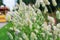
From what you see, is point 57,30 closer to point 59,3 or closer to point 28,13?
point 28,13

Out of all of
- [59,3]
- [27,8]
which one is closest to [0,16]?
[59,3]

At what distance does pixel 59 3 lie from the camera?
34.3 ft

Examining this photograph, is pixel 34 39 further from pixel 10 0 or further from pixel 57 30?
pixel 10 0

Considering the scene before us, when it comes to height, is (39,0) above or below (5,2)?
above

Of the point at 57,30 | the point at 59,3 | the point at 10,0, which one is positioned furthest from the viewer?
the point at 10,0

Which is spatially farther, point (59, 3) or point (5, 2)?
point (5, 2)

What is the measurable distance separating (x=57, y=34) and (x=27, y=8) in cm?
43

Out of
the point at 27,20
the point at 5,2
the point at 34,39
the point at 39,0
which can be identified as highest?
the point at 39,0

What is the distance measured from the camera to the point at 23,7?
240 cm

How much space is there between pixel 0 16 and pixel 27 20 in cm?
849

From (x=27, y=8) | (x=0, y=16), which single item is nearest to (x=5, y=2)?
(x=0, y=16)

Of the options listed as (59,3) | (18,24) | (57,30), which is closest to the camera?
(57,30)

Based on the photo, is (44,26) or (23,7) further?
(23,7)

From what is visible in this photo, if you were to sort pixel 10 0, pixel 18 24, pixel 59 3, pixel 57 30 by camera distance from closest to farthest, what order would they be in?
pixel 57 30 → pixel 18 24 → pixel 59 3 → pixel 10 0
